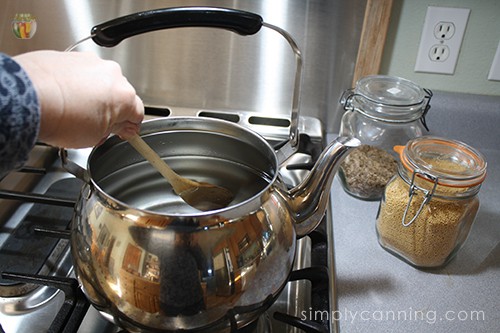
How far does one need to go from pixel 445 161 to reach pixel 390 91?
14 cm

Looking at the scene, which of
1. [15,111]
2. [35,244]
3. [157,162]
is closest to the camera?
[15,111]

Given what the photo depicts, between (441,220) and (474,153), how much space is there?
0.29ft

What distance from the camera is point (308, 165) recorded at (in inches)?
26.7

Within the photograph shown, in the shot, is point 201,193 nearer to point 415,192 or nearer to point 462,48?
point 415,192

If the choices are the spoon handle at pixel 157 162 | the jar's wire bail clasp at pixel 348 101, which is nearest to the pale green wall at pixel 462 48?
the jar's wire bail clasp at pixel 348 101

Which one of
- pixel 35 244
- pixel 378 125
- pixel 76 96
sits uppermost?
pixel 76 96

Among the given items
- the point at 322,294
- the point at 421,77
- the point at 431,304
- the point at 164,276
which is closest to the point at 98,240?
the point at 164,276

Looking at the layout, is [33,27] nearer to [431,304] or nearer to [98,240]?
[98,240]

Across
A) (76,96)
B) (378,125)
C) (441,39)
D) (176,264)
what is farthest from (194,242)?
(441,39)

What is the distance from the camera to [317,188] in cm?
48

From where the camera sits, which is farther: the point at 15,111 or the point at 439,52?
the point at 439,52

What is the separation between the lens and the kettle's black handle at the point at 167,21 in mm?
481

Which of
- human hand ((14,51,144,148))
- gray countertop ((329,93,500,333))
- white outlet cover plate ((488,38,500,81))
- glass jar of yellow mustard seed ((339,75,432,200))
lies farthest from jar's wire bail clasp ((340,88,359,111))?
human hand ((14,51,144,148))

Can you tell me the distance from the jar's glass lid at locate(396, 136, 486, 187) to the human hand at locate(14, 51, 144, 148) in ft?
0.98
